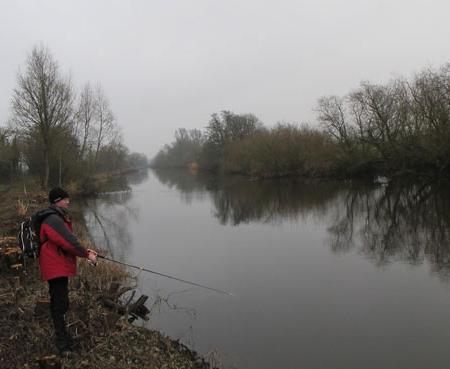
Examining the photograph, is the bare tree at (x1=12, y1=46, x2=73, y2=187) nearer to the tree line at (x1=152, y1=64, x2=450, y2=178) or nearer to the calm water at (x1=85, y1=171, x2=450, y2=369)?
the calm water at (x1=85, y1=171, x2=450, y2=369)

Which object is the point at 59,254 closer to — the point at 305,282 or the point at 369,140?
the point at 305,282

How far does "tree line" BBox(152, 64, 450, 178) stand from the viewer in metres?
29.8

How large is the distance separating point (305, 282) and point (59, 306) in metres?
6.43

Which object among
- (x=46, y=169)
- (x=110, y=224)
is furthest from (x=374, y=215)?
(x=46, y=169)

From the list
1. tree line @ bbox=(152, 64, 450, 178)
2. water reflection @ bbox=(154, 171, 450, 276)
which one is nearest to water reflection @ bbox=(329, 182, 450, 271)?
water reflection @ bbox=(154, 171, 450, 276)

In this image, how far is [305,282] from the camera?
32.4 feet

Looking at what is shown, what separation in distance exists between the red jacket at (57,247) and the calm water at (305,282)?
2.79 metres

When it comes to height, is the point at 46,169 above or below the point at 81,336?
above

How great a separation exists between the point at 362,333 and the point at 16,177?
29041 millimetres

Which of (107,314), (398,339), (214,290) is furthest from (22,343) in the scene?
(398,339)

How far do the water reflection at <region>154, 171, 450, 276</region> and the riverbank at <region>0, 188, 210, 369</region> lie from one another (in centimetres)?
754

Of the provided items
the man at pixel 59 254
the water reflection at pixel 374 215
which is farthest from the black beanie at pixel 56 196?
the water reflection at pixel 374 215

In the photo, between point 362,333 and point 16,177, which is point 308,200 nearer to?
point 362,333

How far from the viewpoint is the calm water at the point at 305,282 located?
6.54m
